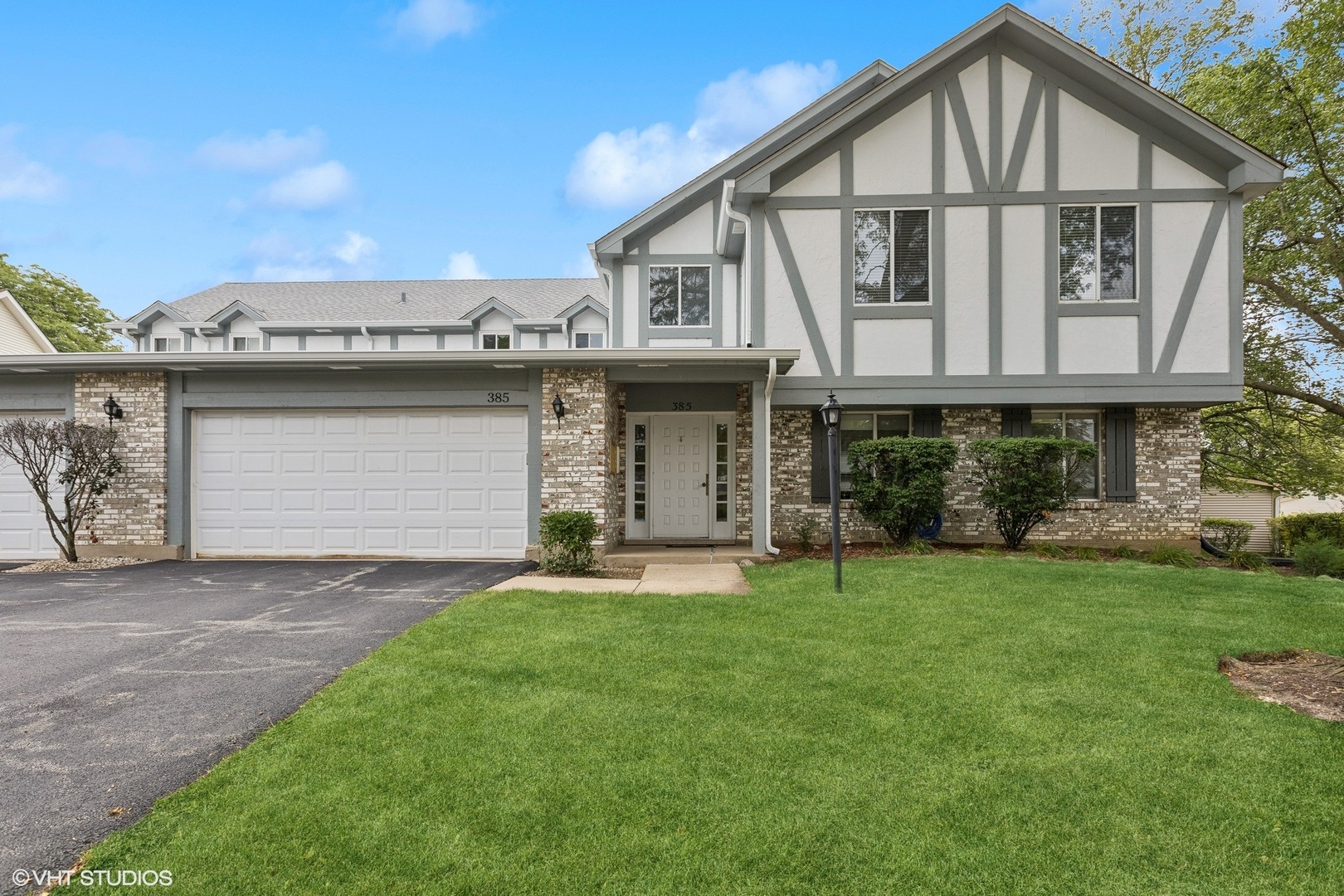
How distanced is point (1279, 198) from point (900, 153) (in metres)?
8.25

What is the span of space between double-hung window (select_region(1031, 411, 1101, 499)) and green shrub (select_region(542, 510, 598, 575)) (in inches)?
298

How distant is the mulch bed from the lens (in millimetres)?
3768

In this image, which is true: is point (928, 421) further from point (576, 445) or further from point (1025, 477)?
point (576, 445)

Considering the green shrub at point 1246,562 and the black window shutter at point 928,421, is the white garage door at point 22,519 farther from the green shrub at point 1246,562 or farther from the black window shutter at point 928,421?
the green shrub at point 1246,562

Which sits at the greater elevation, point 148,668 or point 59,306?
point 59,306

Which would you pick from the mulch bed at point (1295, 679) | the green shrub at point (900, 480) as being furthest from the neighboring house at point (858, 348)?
the mulch bed at point (1295, 679)

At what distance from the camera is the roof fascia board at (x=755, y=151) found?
1184 cm

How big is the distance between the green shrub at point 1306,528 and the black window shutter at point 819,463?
11.2m

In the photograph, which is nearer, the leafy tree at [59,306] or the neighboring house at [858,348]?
the neighboring house at [858,348]

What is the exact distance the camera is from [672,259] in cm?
1216

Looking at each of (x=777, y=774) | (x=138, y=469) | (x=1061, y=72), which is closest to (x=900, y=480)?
(x=1061, y=72)

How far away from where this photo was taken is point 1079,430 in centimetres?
1084

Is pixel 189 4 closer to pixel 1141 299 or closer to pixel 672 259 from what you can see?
pixel 672 259

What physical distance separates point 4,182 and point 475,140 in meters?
24.5
